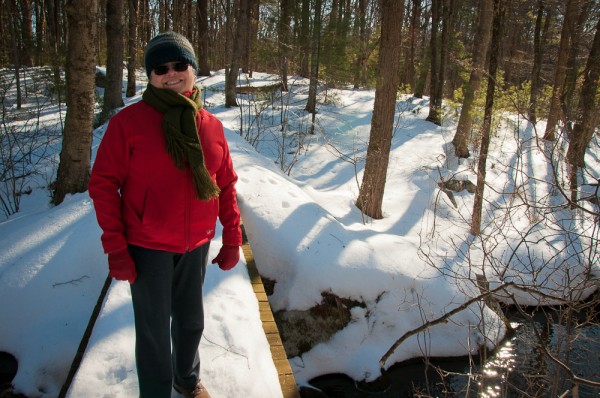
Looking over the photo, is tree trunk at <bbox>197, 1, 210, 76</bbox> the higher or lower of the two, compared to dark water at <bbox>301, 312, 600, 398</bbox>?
higher

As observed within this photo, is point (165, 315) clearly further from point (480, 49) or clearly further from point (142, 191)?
point (480, 49)

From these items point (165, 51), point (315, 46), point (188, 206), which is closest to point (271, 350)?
point (188, 206)

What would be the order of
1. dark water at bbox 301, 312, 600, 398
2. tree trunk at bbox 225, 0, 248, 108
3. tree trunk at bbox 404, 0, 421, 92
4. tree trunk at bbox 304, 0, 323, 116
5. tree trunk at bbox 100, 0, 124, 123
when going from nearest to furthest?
dark water at bbox 301, 312, 600, 398 < tree trunk at bbox 100, 0, 124, 123 < tree trunk at bbox 225, 0, 248, 108 < tree trunk at bbox 304, 0, 323, 116 < tree trunk at bbox 404, 0, 421, 92

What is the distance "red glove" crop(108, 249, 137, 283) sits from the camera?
1.65m

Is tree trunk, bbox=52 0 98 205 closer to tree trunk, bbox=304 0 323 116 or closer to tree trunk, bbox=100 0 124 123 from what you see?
tree trunk, bbox=100 0 124 123

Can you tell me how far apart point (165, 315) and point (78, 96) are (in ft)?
11.8

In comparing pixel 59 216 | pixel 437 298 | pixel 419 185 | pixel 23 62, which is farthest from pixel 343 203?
pixel 23 62

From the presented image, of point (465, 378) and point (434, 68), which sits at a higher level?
point (434, 68)

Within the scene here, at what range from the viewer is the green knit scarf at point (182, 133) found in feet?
5.57

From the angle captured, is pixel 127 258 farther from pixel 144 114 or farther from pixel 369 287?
pixel 369 287

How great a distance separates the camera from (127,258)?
1680mm

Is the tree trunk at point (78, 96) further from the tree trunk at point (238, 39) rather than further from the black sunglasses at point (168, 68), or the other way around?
the tree trunk at point (238, 39)

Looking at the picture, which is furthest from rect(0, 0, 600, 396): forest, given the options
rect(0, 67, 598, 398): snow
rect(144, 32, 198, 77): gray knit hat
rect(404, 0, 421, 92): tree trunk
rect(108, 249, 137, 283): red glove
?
rect(144, 32, 198, 77): gray knit hat

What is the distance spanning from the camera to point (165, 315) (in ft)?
6.06
